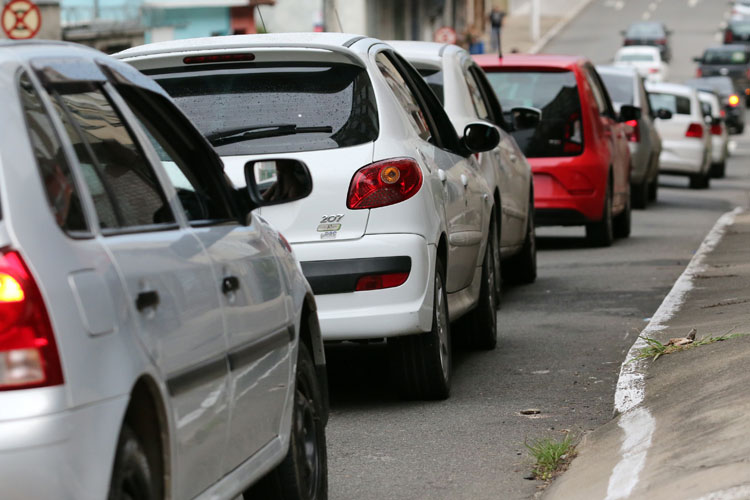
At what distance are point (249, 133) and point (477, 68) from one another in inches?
178

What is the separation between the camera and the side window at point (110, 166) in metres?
3.84

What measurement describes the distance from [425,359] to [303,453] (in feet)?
7.76

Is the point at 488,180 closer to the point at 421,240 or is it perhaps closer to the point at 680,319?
the point at 680,319

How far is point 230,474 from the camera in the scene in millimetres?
4375

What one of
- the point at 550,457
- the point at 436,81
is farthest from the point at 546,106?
the point at 550,457

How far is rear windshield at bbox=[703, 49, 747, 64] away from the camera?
61.3 metres

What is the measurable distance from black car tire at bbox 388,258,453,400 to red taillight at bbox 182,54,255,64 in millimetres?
1295

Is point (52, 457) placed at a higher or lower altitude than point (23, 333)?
lower

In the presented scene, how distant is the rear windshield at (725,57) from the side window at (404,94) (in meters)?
54.9

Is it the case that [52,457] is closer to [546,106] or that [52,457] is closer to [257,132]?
[257,132]

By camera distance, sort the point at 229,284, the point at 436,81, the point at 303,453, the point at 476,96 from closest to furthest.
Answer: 1. the point at 229,284
2. the point at 303,453
3. the point at 436,81
4. the point at 476,96

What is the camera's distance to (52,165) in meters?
3.59

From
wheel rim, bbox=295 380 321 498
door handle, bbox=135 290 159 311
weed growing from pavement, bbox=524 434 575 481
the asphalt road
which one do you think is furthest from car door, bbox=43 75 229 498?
weed growing from pavement, bbox=524 434 575 481

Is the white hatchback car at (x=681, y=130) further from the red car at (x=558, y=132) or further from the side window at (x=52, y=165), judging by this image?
the side window at (x=52, y=165)
